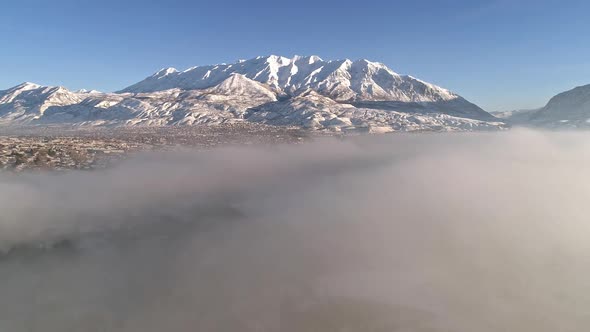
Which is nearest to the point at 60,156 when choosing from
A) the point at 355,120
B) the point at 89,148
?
the point at 89,148

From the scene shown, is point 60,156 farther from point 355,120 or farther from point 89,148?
point 355,120

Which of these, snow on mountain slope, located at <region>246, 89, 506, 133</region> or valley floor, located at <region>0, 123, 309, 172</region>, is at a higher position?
snow on mountain slope, located at <region>246, 89, 506, 133</region>

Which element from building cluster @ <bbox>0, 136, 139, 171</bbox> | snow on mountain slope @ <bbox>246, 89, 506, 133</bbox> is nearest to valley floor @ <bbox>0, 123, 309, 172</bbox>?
building cluster @ <bbox>0, 136, 139, 171</bbox>

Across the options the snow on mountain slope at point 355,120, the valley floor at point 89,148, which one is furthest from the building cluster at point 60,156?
the snow on mountain slope at point 355,120

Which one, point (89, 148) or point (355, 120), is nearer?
point (89, 148)

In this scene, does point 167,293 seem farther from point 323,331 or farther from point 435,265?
point 435,265

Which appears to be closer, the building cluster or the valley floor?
the building cluster

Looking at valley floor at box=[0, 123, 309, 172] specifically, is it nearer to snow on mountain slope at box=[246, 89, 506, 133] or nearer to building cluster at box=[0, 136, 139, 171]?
building cluster at box=[0, 136, 139, 171]

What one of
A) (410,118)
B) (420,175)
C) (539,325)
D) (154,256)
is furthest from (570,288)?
(410,118)

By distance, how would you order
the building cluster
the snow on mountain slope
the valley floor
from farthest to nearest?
the snow on mountain slope
the valley floor
the building cluster

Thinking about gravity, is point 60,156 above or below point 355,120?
below

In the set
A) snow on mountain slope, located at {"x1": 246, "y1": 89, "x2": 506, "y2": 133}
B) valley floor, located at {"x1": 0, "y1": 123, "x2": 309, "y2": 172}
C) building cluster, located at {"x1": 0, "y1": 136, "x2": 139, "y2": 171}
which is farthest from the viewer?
snow on mountain slope, located at {"x1": 246, "y1": 89, "x2": 506, "y2": 133}

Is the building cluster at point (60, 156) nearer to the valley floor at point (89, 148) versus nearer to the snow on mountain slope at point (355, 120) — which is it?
the valley floor at point (89, 148)
